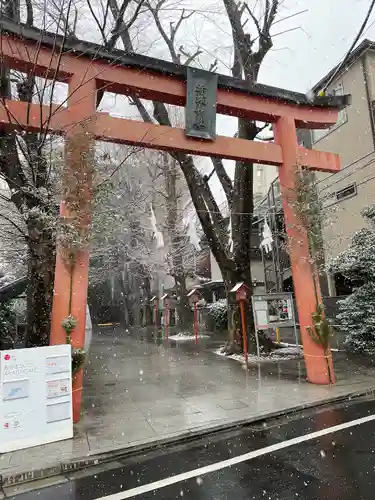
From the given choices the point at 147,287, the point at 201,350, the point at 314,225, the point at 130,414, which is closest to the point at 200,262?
the point at 147,287

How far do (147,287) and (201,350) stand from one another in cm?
1687

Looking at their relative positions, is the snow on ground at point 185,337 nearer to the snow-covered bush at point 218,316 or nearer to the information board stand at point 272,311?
the snow-covered bush at point 218,316

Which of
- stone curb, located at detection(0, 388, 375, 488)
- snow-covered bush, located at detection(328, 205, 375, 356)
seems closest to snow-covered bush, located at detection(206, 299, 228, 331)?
snow-covered bush, located at detection(328, 205, 375, 356)

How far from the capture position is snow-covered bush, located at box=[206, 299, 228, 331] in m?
21.3

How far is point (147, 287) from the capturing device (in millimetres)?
30922

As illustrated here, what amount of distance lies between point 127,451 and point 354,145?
14.3m

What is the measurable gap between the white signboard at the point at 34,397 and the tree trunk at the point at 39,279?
6.85 feet

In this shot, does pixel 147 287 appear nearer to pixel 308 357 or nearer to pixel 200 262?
pixel 200 262

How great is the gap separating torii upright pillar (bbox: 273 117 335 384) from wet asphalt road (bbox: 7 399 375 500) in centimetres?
263

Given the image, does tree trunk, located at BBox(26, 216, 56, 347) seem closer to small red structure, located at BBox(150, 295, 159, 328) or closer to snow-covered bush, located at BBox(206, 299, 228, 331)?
snow-covered bush, located at BBox(206, 299, 228, 331)

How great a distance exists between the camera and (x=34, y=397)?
5.32 m

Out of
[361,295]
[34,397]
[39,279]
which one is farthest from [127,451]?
[361,295]

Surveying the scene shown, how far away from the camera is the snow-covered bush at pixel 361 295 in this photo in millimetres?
11070

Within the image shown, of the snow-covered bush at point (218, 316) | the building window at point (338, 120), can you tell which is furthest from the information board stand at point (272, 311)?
the snow-covered bush at point (218, 316)
